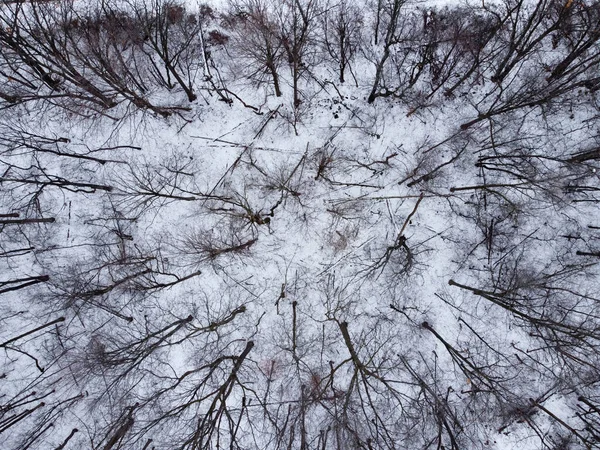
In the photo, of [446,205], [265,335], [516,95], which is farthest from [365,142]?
[265,335]

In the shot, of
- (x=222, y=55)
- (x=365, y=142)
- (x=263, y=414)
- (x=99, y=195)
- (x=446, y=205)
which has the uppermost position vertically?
(x=222, y=55)

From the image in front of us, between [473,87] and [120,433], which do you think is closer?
[120,433]

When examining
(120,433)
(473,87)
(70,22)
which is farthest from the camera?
(473,87)

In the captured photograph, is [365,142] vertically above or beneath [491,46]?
beneath

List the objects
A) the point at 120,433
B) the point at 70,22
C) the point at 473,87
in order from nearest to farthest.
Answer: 1. the point at 120,433
2. the point at 70,22
3. the point at 473,87

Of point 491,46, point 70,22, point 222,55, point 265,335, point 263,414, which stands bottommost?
point 263,414

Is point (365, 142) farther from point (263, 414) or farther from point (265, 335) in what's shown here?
point (263, 414)

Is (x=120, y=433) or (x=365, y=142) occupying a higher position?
(x=365, y=142)

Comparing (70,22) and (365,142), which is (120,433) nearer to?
(365,142)

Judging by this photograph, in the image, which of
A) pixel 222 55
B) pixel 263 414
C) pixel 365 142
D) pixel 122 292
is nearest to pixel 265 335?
pixel 263 414
